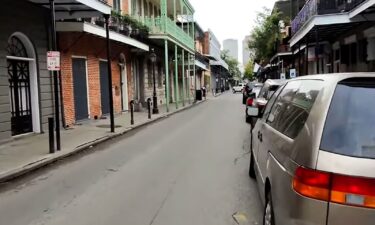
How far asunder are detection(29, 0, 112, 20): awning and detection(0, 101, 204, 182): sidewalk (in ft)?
13.4

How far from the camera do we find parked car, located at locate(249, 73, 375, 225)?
117 inches

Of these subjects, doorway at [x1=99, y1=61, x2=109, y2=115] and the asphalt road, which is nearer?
the asphalt road

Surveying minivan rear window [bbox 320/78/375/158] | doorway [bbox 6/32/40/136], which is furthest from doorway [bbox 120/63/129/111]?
minivan rear window [bbox 320/78/375/158]

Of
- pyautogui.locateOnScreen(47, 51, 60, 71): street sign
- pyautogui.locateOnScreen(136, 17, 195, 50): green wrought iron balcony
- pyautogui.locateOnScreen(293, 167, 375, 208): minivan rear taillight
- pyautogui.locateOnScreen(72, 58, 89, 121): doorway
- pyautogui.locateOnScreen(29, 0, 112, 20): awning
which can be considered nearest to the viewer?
pyautogui.locateOnScreen(293, 167, 375, 208): minivan rear taillight

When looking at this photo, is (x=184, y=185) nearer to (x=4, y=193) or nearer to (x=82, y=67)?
(x=4, y=193)

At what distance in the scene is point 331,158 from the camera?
3.05m

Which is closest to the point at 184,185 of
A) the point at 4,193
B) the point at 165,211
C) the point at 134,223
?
the point at 165,211

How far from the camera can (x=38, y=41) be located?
16.0 metres

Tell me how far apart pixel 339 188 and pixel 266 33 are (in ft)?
154

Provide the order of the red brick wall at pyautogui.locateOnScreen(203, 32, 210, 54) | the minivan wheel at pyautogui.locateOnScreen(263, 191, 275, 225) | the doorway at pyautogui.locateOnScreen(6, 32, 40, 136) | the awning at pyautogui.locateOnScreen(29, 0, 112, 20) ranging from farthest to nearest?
the red brick wall at pyautogui.locateOnScreen(203, 32, 210, 54) → the awning at pyautogui.locateOnScreen(29, 0, 112, 20) → the doorway at pyautogui.locateOnScreen(6, 32, 40, 136) → the minivan wheel at pyautogui.locateOnScreen(263, 191, 275, 225)

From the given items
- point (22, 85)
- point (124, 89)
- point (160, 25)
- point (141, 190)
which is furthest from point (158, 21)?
point (141, 190)

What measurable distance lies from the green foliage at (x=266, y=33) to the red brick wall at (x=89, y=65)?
24.1m

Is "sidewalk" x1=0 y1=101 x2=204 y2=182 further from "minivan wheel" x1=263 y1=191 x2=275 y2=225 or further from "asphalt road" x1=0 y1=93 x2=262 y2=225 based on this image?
"minivan wheel" x1=263 y1=191 x2=275 y2=225

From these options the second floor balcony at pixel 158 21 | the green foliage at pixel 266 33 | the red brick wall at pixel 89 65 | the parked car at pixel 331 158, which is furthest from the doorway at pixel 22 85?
the green foliage at pixel 266 33
